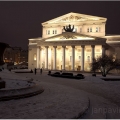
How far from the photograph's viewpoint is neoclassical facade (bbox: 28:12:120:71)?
5431 centimetres

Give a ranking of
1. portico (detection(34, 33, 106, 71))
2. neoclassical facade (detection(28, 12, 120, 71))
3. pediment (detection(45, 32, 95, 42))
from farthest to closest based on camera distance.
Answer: neoclassical facade (detection(28, 12, 120, 71)), pediment (detection(45, 32, 95, 42)), portico (detection(34, 33, 106, 71))

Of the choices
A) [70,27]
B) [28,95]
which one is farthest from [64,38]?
[28,95]

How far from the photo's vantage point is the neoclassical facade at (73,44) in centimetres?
5431

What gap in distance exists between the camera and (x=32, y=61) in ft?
227

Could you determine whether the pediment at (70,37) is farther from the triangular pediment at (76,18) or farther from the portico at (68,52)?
the triangular pediment at (76,18)

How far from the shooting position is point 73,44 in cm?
5447

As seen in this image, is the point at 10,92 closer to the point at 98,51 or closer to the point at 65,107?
the point at 65,107

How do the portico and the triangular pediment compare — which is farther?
the triangular pediment

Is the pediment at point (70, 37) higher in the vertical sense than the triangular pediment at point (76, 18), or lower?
lower

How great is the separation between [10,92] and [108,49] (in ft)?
173

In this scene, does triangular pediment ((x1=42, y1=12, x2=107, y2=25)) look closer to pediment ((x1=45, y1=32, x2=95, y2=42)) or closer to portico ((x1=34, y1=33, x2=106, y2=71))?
pediment ((x1=45, y1=32, x2=95, y2=42))

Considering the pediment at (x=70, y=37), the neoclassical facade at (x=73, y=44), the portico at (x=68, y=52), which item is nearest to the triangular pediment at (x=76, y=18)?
the neoclassical facade at (x=73, y=44)

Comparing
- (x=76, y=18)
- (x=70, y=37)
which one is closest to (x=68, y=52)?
→ (x=70, y=37)

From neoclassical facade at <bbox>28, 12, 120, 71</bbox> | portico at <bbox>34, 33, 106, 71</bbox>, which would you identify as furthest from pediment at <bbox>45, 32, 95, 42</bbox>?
portico at <bbox>34, 33, 106, 71</bbox>
